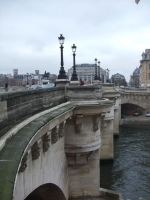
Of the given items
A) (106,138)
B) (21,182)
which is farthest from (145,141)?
(21,182)

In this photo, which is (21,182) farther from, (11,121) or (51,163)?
(51,163)

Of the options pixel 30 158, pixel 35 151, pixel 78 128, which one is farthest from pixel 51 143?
pixel 78 128

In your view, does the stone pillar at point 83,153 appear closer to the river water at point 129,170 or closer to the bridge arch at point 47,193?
the bridge arch at point 47,193

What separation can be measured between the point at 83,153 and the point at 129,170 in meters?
12.9

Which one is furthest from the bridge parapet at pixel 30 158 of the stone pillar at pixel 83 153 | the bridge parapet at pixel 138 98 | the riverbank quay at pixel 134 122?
the bridge parapet at pixel 138 98

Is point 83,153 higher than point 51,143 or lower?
lower

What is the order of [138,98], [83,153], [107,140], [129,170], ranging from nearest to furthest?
[83,153] < [129,170] < [107,140] < [138,98]

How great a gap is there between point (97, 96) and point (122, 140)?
24566 millimetres

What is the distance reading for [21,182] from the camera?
5641 mm

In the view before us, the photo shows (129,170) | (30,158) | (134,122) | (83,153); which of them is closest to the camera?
(30,158)

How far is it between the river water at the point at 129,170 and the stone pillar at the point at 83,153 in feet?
20.1

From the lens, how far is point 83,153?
12.3 m

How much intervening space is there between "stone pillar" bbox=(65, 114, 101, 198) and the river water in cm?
612

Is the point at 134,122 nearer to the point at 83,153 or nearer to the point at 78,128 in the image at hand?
the point at 83,153
